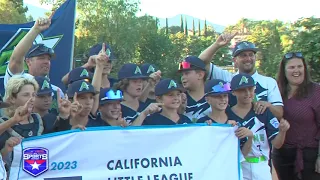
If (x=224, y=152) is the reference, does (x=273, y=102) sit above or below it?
above

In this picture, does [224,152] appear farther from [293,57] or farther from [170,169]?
[293,57]

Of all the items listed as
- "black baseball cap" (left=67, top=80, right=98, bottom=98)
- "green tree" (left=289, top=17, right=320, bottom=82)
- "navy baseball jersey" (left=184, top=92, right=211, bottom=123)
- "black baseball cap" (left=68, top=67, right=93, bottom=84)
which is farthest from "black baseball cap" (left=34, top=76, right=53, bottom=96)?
"green tree" (left=289, top=17, right=320, bottom=82)

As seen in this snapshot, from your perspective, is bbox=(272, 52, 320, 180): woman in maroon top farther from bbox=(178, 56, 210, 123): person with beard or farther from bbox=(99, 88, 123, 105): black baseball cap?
bbox=(99, 88, 123, 105): black baseball cap

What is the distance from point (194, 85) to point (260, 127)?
94 cm

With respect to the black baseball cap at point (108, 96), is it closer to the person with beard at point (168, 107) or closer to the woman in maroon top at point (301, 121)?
the person with beard at point (168, 107)

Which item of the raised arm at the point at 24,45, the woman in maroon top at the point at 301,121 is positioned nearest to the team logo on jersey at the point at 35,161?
the raised arm at the point at 24,45

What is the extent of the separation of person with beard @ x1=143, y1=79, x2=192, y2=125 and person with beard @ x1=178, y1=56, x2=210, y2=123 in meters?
0.37

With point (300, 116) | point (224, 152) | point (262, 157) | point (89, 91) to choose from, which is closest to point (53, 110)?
point (89, 91)

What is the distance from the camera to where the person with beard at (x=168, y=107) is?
4931mm

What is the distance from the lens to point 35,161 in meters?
4.18

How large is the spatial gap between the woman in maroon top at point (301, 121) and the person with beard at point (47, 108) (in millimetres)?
2639

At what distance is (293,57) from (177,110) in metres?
1.56

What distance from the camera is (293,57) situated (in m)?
5.57

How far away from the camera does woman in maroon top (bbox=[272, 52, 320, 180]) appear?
546 cm
